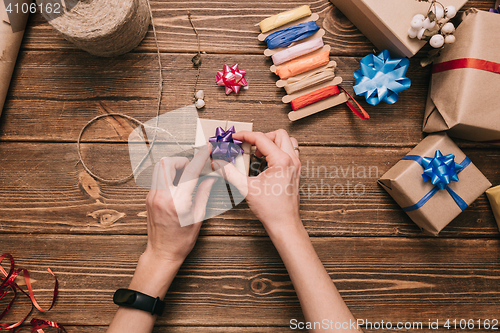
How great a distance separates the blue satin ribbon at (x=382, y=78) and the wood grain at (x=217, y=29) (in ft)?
0.27

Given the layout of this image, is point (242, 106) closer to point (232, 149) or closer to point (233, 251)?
point (232, 149)

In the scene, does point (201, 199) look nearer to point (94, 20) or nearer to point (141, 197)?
point (141, 197)

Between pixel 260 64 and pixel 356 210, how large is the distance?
57 cm

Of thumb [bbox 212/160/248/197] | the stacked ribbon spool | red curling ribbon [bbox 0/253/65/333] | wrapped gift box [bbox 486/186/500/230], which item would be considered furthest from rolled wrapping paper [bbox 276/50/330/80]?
red curling ribbon [bbox 0/253/65/333]

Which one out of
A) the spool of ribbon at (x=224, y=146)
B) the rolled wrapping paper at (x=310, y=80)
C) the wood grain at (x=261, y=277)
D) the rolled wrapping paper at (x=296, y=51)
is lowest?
the wood grain at (x=261, y=277)

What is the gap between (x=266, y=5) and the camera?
0.91 metres

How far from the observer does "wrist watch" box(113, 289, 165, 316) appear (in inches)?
27.1

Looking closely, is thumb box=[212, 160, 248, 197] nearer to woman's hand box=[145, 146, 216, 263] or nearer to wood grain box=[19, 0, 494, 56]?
woman's hand box=[145, 146, 216, 263]

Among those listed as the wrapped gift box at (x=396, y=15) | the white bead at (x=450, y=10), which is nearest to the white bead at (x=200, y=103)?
the wrapped gift box at (x=396, y=15)

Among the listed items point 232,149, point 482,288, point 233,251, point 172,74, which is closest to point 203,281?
point 233,251

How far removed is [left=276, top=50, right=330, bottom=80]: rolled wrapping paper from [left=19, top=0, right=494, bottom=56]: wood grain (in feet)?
0.25

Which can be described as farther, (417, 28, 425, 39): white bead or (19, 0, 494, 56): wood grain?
(19, 0, 494, 56): wood grain

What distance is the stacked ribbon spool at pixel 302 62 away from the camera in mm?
A: 862

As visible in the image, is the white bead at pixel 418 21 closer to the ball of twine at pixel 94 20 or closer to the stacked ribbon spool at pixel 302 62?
the stacked ribbon spool at pixel 302 62
